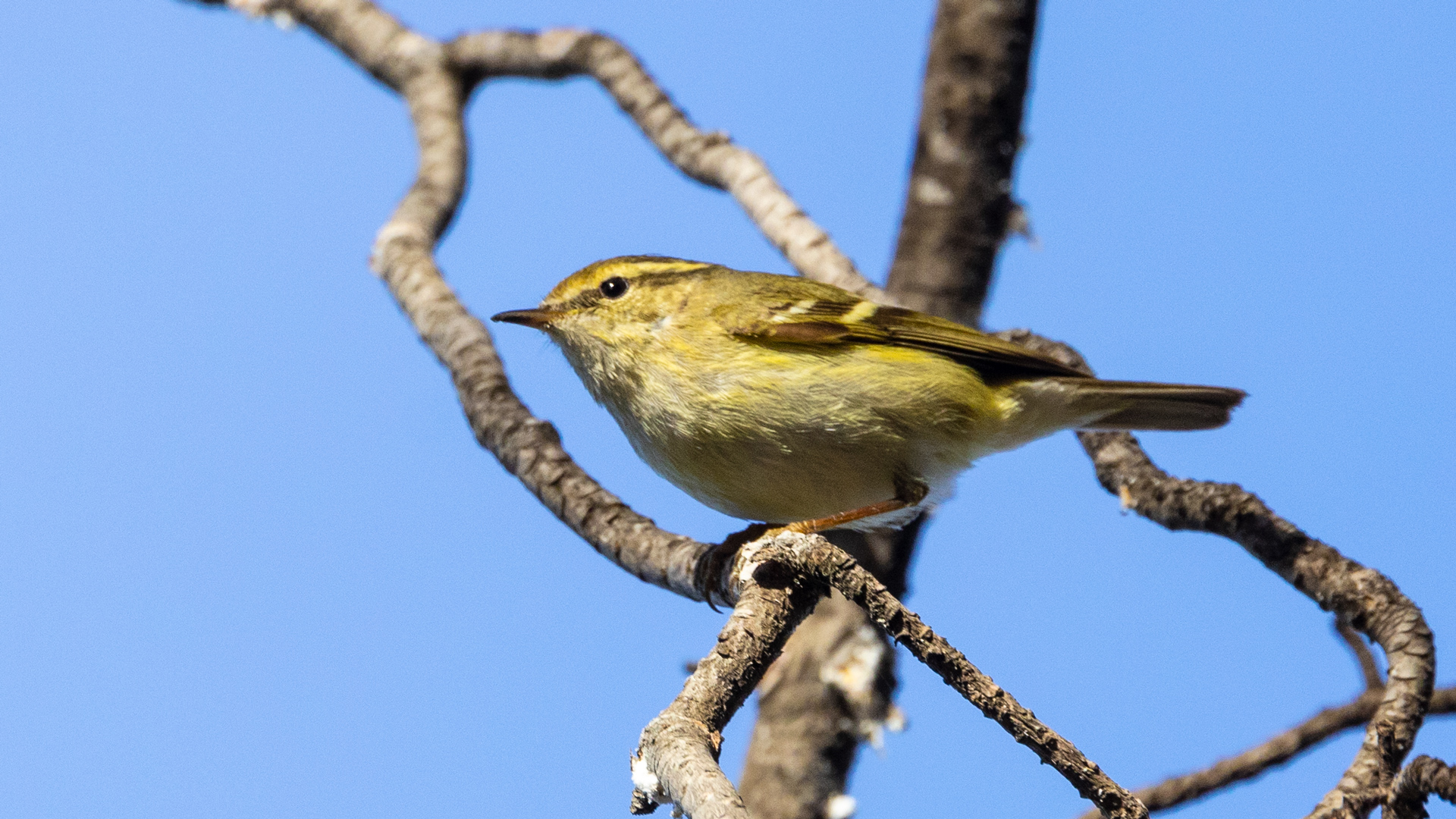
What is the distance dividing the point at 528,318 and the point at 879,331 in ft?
3.52

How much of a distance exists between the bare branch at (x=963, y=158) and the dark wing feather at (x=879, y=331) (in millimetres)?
793

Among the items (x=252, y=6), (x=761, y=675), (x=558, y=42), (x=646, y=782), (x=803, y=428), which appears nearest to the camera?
(x=646, y=782)

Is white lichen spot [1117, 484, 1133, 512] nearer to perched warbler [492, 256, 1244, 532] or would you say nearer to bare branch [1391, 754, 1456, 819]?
perched warbler [492, 256, 1244, 532]

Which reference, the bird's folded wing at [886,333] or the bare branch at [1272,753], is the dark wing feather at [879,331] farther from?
the bare branch at [1272,753]

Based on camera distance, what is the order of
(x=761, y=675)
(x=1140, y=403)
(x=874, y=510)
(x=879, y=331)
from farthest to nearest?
(x=1140, y=403) → (x=879, y=331) → (x=874, y=510) → (x=761, y=675)

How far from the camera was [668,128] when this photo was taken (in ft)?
16.5

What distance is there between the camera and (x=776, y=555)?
2.43 metres

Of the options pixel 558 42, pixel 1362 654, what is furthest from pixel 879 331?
pixel 558 42

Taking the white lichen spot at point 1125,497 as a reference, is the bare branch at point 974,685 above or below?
below

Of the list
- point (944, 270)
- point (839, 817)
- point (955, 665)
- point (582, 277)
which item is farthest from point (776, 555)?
point (944, 270)

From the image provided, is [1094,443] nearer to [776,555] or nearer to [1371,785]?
[1371,785]

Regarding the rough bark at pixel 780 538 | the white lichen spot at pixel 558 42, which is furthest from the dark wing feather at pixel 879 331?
the white lichen spot at pixel 558 42

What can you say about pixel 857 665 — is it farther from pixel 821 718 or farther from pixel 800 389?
pixel 800 389

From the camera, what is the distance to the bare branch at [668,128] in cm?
478
